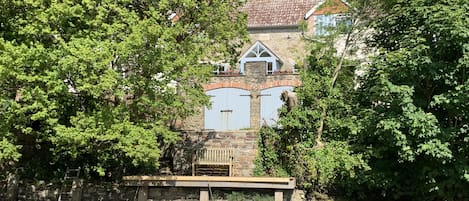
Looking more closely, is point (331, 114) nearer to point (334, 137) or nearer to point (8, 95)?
point (334, 137)

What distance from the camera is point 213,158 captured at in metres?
15.1

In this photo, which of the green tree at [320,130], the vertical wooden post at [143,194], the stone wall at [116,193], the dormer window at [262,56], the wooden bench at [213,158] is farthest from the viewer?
the dormer window at [262,56]

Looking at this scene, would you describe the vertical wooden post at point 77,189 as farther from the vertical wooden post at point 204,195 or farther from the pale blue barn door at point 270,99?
the pale blue barn door at point 270,99

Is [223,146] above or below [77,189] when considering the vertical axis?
above

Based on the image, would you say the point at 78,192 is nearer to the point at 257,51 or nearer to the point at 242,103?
the point at 242,103

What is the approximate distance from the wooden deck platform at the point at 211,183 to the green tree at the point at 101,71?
2.08 feet

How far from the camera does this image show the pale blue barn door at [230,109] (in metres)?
18.1

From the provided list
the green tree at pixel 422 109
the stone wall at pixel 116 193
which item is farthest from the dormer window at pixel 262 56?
the stone wall at pixel 116 193

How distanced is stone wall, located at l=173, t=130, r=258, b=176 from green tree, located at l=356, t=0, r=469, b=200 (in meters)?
3.41

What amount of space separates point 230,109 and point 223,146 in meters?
5.20

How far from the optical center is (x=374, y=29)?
49.0 feet

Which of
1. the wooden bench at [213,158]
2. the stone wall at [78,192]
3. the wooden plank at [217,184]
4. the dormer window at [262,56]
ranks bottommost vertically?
the stone wall at [78,192]

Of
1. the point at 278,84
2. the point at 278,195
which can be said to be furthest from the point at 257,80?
the point at 278,195

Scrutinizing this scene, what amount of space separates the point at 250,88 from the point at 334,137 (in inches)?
278
